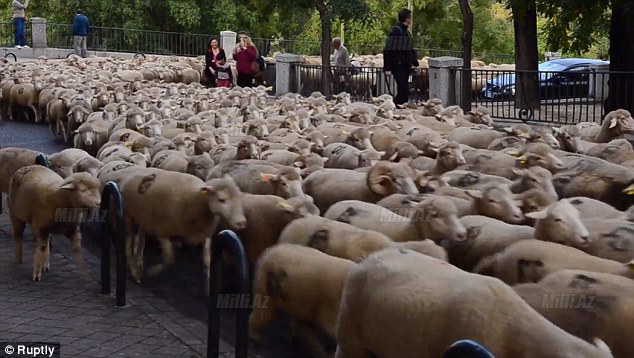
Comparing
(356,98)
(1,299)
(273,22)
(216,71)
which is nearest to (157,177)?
(1,299)

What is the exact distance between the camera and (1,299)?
8547 mm

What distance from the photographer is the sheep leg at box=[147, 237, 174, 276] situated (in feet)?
30.0

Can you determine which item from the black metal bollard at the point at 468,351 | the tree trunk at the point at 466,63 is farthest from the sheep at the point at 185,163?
the tree trunk at the point at 466,63

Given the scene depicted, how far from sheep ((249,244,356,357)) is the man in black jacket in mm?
12311

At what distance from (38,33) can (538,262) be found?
39.1 m

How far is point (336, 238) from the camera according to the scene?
707 cm

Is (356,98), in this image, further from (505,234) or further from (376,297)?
(376,297)

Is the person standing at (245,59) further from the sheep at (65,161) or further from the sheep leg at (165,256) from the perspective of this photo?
the sheep leg at (165,256)

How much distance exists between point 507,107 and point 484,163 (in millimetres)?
10712

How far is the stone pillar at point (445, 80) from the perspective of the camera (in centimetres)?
1989

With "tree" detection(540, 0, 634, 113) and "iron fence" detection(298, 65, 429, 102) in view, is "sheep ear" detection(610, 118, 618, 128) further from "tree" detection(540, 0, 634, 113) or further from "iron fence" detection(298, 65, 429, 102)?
"iron fence" detection(298, 65, 429, 102)

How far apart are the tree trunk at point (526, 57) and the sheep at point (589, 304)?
13013 mm

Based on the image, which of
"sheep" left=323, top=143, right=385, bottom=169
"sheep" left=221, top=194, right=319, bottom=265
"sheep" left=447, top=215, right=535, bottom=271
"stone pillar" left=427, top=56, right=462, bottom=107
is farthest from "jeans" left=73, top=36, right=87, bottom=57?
"sheep" left=447, top=215, right=535, bottom=271

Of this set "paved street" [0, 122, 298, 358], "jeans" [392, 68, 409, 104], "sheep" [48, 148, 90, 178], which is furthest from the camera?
"jeans" [392, 68, 409, 104]
